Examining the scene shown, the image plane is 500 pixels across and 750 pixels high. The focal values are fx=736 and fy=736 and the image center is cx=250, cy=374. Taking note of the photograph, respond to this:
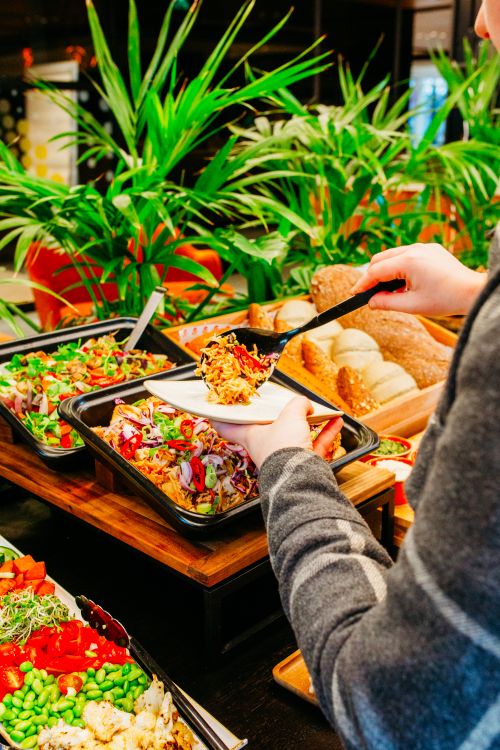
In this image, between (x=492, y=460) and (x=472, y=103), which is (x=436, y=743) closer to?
(x=492, y=460)

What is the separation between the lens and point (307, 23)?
9.09 m

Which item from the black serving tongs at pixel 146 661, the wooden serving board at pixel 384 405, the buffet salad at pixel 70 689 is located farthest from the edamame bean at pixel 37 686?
the wooden serving board at pixel 384 405

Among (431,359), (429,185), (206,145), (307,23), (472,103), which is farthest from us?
(307,23)

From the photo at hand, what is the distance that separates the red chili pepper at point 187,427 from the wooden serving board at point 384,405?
41cm

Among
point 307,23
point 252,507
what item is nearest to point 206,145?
point 307,23

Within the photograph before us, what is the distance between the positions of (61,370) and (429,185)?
203cm

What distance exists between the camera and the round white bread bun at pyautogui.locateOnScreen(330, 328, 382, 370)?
2.30m

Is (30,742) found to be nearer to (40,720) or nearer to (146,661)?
(40,720)

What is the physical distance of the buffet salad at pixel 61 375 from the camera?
62.2 inches

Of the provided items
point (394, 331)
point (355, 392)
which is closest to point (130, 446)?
point (355, 392)

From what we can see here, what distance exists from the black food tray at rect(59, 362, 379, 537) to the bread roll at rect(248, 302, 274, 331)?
69cm

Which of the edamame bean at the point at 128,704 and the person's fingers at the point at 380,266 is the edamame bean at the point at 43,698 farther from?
the person's fingers at the point at 380,266

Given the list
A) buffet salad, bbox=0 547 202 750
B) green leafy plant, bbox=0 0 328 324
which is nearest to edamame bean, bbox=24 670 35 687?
buffet salad, bbox=0 547 202 750

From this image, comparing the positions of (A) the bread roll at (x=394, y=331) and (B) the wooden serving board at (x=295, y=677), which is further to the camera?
(A) the bread roll at (x=394, y=331)
